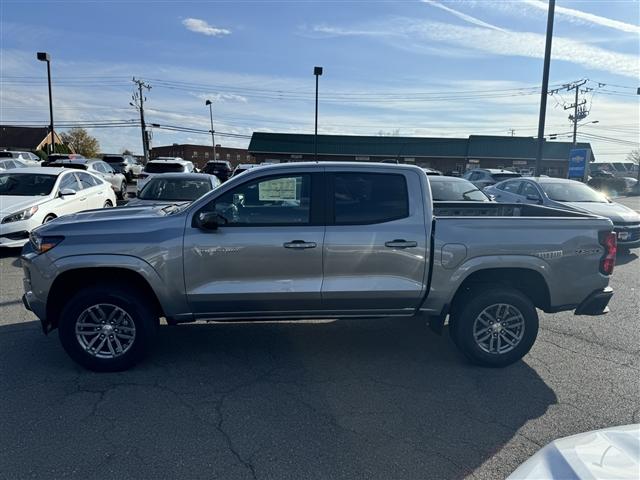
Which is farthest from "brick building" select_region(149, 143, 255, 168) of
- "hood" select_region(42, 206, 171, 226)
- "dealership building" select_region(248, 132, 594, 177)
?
"hood" select_region(42, 206, 171, 226)

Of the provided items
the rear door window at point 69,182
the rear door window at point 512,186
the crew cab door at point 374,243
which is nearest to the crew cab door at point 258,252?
the crew cab door at point 374,243

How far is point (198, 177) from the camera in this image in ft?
30.7

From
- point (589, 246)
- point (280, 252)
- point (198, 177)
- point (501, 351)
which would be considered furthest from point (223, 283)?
point (198, 177)

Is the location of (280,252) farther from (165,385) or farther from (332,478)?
(332,478)

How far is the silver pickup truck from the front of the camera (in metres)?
3.90

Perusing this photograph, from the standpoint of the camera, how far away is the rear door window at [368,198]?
13.4 ft

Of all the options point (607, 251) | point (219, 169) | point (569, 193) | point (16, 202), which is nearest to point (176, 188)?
point (16, 202)

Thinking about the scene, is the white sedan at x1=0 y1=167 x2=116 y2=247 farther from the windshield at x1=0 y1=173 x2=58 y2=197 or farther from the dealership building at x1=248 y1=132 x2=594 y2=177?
the dealership building at x1=248 y1=132 x2=594 y2=177

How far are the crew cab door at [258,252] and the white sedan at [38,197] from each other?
6.11m

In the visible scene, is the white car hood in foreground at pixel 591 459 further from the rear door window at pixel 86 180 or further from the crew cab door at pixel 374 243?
the rear door window at pixel 86 180

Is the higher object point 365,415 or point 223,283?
point 223,283

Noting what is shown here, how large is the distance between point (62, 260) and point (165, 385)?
55.3 inches

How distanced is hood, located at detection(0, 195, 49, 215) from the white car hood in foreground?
928cm

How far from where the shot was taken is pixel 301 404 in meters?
3.54
